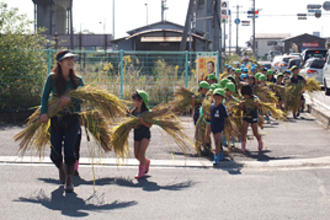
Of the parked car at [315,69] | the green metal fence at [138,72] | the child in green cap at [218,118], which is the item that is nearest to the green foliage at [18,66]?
the green metal fence at [138,72]

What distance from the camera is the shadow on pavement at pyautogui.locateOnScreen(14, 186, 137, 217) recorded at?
553cm

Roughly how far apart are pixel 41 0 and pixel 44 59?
3768 centimetres

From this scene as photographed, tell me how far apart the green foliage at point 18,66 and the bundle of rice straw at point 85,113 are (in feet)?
21.5

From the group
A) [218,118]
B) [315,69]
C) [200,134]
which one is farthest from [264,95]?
[315,69]

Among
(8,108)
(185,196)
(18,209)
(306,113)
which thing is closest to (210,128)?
(185,196)

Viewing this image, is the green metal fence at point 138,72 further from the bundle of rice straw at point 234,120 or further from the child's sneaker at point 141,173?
the child's sneaker at point 141,173

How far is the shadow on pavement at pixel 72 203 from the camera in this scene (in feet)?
18.1

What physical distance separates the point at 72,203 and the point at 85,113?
1.18 metres

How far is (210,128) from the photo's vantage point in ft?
27.9

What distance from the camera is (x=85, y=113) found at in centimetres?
641

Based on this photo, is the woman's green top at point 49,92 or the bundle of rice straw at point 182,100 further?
the bundle of rice straw at point 182,100

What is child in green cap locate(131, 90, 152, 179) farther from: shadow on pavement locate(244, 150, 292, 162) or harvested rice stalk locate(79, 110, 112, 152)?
shadow on pavement locate(244, 150, 292, 162)

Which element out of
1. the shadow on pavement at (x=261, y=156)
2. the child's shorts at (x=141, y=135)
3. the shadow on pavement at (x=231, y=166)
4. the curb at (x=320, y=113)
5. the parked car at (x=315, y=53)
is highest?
the parked car at (x=315, y=53)

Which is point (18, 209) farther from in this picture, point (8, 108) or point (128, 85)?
point (128, 85)
